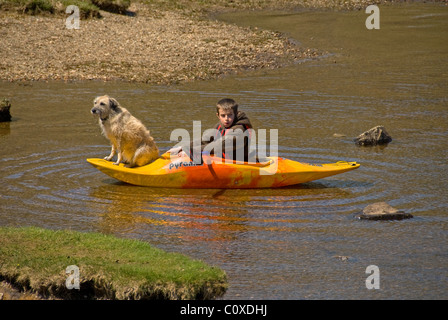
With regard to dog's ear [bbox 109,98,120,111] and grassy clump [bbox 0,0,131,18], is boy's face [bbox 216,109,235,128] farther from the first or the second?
grassy clump [bbox 0,0,131,18]

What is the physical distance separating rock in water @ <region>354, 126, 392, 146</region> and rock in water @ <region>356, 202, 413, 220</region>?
14.5 ft

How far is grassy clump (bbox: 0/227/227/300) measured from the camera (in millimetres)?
6895

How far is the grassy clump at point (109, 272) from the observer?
6895 mm

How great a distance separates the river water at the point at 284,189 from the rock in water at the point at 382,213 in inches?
6.6

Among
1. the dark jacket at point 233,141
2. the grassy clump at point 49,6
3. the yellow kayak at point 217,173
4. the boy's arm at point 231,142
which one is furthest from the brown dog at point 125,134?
the grassy clump at point 49,6

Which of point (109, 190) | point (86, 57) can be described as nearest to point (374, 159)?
point (109, 190)

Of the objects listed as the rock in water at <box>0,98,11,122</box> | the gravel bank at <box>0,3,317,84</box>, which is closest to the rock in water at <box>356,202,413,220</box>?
the rock in water at <box>0,98,11,122</box>

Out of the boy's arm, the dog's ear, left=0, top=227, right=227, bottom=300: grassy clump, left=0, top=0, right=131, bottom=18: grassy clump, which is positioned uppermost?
left=0, top=0, right=131, bottom=18: grassy clump

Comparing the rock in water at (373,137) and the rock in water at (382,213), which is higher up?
the rock in water at (373,137)

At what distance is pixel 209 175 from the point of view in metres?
11.0

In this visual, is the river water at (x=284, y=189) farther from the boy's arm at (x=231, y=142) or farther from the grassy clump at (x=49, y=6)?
the grassy clump at (x=49, y=6)

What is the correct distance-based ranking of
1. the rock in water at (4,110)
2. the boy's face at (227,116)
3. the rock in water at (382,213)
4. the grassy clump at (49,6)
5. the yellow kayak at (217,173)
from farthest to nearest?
the grassy clump at (49,6) < the rock in water at (4,110) < the yellow kayak at (217,173) < the boy's face at (227,116) < the rock in water at (382,213)

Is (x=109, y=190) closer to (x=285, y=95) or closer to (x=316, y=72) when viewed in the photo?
(x=285, y=95)

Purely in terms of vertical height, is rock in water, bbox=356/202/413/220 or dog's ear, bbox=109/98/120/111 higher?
dog's ear, bbox=109/98/120/111
